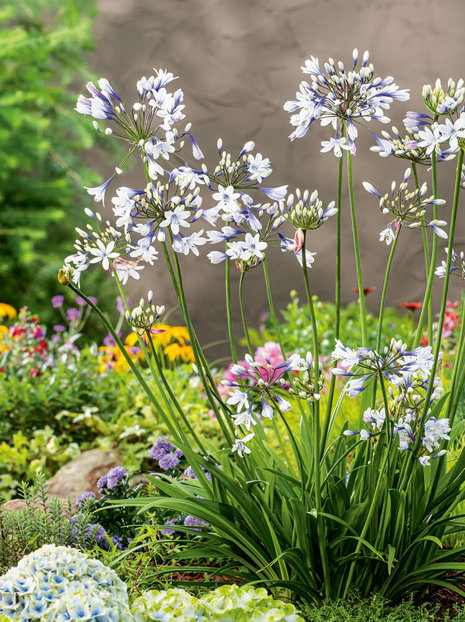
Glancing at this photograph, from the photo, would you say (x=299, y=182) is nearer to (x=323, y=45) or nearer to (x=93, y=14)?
(x=323, y=45)

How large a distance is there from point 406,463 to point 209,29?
498 cm

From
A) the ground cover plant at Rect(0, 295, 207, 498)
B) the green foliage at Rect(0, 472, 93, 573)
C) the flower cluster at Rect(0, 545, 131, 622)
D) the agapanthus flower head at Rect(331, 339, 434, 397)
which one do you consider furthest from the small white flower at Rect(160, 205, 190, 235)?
the ground cover plant at Rect(0, 295, 207, 498)

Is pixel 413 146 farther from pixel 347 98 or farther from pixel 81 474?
pixel 81 474

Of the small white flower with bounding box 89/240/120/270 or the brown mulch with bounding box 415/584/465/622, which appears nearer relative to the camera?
the small white flower with bounding box 89/240/120/270

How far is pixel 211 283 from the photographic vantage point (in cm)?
530

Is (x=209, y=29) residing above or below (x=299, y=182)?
above

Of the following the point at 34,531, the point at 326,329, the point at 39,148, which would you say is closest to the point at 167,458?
the point at 34,531

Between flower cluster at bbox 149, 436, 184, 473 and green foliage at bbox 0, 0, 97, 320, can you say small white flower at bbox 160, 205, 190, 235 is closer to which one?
flower cluster at bbox 149, 436, 184, 473

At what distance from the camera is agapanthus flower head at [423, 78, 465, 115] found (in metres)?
1.24

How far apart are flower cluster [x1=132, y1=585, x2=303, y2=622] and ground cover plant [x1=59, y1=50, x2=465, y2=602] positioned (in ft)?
0.54

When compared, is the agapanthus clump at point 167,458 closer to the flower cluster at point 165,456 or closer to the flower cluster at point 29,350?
the flower cluster at point 165,456

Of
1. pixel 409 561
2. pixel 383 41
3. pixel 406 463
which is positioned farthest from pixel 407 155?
pixel 383 41

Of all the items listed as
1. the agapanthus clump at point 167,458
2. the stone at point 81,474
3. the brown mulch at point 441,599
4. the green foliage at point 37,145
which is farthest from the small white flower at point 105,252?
the green foliage at point 37,145

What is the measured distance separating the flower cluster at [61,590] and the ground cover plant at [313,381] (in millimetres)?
230
